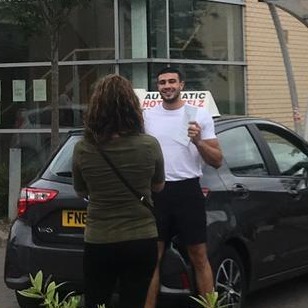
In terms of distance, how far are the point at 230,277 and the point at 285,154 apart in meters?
1.43

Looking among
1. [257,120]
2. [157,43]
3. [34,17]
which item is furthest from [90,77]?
[257,120]

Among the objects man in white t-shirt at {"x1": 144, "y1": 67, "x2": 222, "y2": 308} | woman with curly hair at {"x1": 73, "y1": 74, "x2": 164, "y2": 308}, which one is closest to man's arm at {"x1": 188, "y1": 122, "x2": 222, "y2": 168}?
man in white t-shirt at {"x1": 144, "y1": 67, "x2": 222, "y2": 308}

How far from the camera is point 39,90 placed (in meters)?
12.8

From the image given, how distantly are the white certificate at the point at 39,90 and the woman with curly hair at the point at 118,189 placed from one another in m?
9.17

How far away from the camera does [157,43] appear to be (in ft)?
39.8

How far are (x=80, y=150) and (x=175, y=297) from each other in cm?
156

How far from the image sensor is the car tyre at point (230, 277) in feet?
16.6

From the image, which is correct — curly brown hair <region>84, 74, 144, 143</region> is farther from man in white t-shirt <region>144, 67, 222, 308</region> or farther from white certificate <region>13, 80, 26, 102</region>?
white certificate <region>13, 80, 26, 102</region>

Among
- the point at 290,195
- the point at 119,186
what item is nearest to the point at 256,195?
the point at 290,195

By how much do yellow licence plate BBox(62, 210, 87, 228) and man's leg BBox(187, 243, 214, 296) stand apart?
79cm

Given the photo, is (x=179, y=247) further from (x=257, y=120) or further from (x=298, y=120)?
(x=298, y=120)

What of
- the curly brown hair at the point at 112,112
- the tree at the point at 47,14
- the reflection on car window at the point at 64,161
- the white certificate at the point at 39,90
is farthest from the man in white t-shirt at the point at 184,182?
the white certificate at the point at 39,90

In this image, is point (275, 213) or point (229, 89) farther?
point (229, 89)

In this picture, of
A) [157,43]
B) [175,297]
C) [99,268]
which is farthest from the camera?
[157,43]
